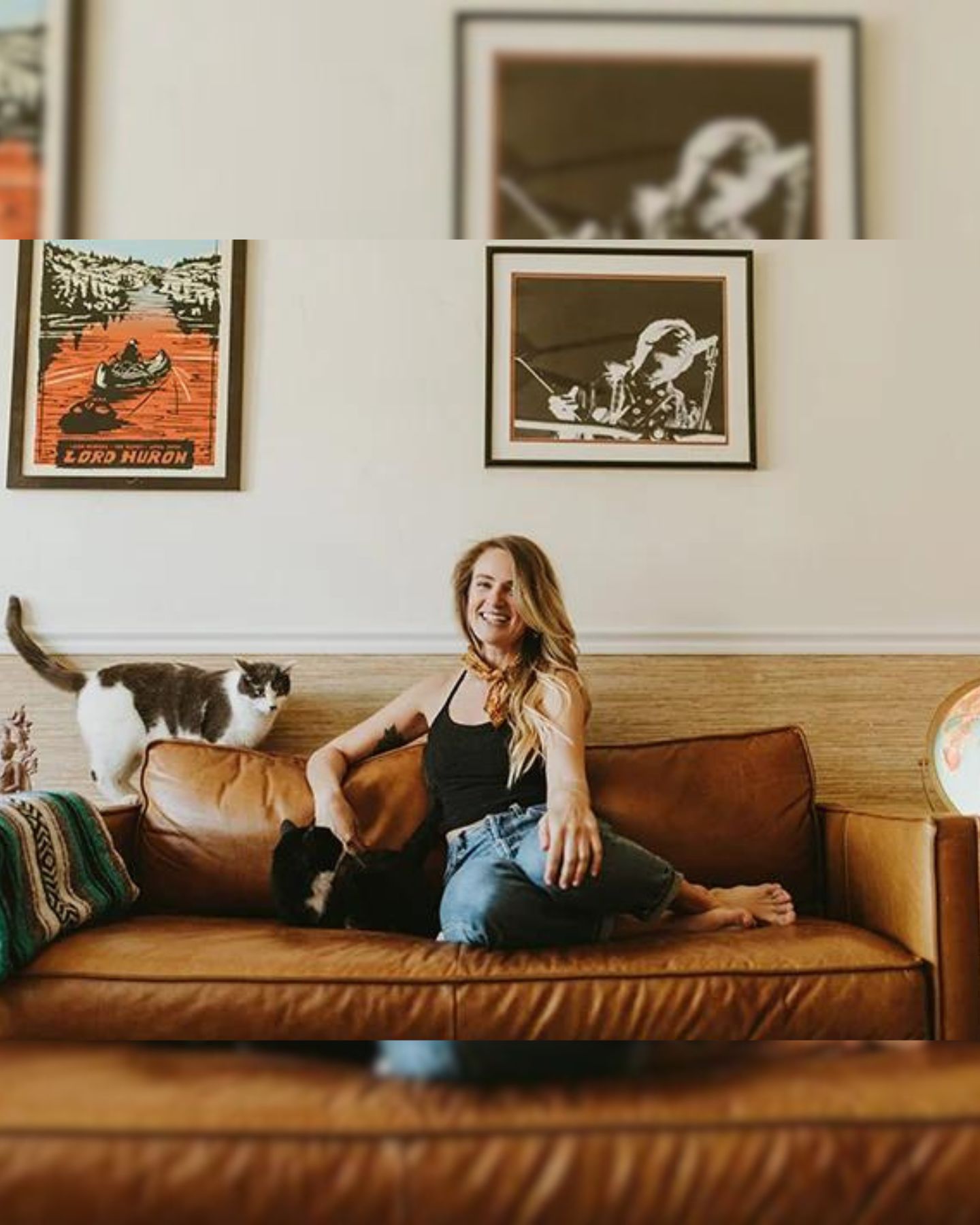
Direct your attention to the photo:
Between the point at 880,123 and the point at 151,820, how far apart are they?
5.78ft

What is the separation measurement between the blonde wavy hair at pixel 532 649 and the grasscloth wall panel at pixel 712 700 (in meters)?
0.37

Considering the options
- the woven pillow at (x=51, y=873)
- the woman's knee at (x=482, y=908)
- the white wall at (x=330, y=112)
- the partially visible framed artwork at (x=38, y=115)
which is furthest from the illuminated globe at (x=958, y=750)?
the partially visible framed artwork at (x=38, y=115)

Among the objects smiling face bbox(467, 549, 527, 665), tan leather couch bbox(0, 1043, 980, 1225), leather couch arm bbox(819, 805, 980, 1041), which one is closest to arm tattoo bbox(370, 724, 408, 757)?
smiling face bbox(467, 549, 527, 665)

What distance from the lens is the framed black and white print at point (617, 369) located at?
7.91ft

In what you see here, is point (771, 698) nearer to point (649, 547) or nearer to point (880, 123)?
point (649, 547)

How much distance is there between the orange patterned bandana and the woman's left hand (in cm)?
30

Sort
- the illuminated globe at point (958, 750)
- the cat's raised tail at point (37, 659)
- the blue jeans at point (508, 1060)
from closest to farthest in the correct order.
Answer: the blue jeans at point (508, 1060), the illuminated globe at point (958, 750), the cat's raised tail at point (37, 659)

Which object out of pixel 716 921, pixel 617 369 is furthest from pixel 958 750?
pixel 617 369

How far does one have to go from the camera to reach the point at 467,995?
1424mm

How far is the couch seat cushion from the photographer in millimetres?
1414

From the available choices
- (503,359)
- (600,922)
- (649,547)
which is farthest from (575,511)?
(600,922)

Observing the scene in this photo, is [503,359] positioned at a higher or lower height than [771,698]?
higher

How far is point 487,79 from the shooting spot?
0.47 m

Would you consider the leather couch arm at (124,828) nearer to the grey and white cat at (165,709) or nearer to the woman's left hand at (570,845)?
the grey and white cat at (165,709)
